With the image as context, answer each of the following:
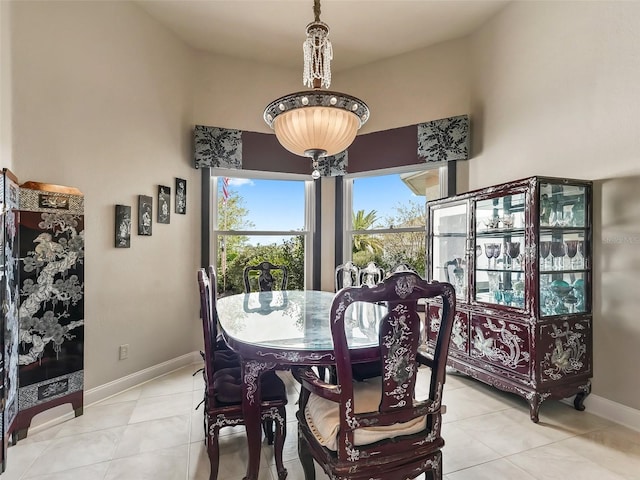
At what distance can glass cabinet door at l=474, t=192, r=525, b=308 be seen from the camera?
2.69 metres

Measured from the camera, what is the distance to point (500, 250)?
2.89 m

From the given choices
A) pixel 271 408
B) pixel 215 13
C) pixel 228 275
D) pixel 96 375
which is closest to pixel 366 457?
pixel 271 408

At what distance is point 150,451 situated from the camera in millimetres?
2082

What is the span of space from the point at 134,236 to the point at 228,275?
1.19 meters

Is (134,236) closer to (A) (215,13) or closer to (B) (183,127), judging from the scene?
(B) (183,127)

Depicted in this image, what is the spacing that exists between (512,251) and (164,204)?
3111mm

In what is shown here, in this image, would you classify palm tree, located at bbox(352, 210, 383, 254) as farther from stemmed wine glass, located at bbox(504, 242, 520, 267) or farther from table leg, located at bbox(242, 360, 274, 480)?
table leg, located at bbox(242, 360, 274, 480)

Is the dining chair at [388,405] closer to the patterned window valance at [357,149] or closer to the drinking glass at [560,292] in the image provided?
the drinking glass at [560,292]

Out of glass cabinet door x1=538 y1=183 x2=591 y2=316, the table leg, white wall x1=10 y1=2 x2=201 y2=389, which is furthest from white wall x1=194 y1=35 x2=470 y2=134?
the table leg

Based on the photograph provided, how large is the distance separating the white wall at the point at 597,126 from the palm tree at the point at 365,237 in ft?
5.05

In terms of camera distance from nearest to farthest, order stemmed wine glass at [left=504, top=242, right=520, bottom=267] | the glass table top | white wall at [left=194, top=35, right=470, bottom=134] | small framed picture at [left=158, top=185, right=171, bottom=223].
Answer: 1. the glass table top
2. stemmed wine glass at [left=504, top=242, right=520, bottom=267]
3. small framed picture at [left=158, top=185, right=171, bottom=223]
4. white wall at [left=194, top=35, right=470, bottom=134]

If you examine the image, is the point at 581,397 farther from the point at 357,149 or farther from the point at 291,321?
the point at 357,149

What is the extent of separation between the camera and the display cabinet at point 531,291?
2482 mm

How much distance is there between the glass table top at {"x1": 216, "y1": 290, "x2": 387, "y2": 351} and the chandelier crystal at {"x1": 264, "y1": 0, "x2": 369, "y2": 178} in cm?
108
